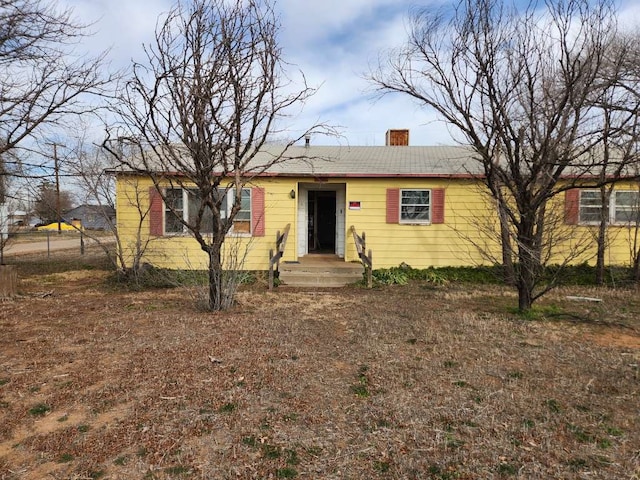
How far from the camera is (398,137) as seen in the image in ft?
52.7

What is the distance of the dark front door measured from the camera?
13641mm

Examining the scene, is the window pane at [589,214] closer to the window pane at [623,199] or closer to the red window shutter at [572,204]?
the red window shutter at [572,204]

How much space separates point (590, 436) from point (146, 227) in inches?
419

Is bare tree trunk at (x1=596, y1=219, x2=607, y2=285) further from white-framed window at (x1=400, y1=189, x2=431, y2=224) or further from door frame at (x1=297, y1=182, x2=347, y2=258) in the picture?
door frame at (x1=297, y1=182, x2=347, y2=258)

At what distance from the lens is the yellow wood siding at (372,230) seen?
11.0 metres

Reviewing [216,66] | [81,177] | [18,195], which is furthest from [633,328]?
[18,195]

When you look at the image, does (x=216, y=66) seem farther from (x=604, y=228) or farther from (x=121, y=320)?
(x=604, y=228)

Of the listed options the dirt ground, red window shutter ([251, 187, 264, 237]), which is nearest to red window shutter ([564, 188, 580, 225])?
the dirt ground

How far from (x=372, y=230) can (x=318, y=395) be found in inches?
310

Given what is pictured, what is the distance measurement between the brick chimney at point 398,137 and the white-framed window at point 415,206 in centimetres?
540

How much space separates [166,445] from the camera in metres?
2.90


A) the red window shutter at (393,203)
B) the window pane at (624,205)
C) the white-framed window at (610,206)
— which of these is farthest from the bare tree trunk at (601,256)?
the red window shutter at (393,203)

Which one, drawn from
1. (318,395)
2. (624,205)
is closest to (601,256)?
(624,205)

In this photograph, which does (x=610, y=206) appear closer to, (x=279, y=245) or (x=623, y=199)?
(x=623, y=199)
